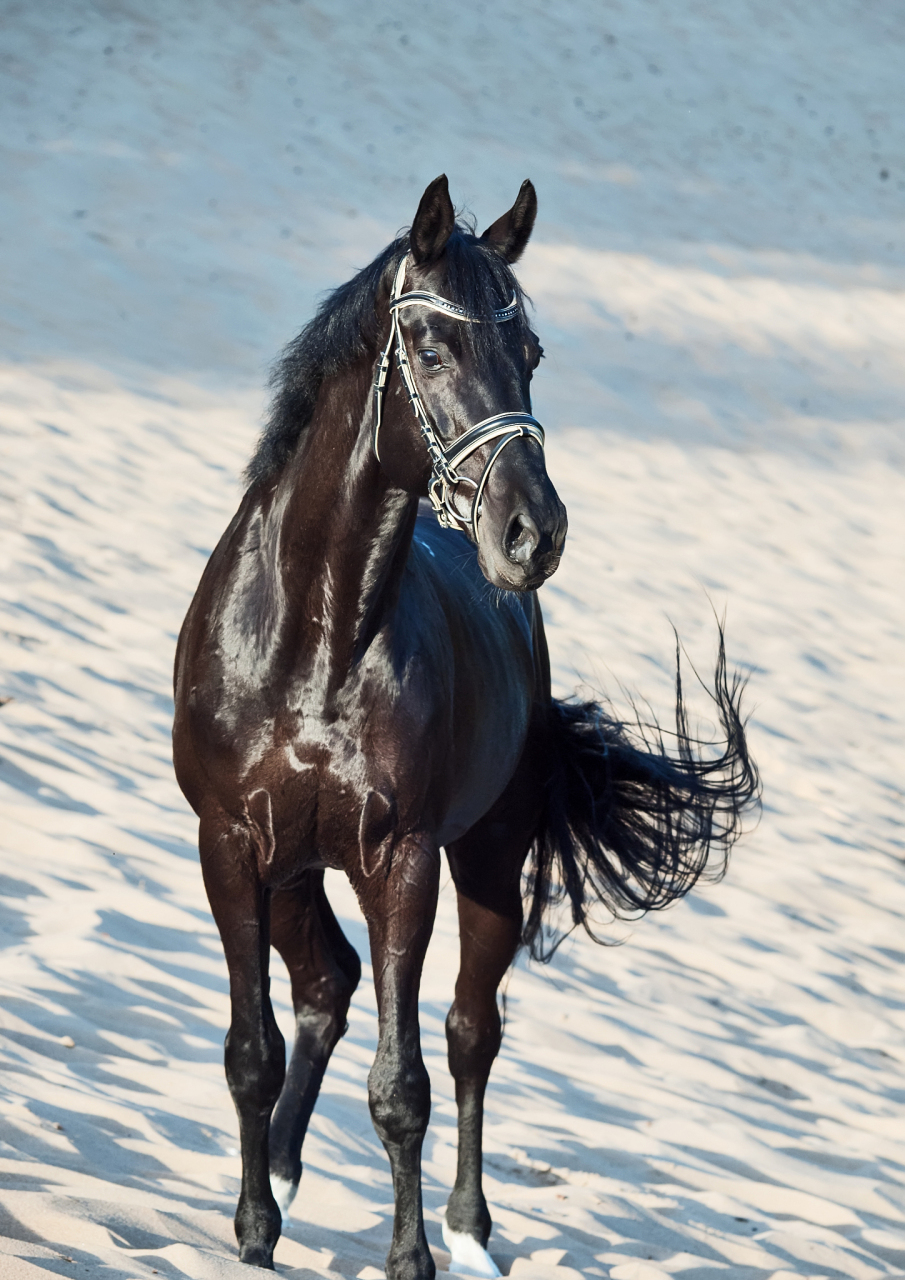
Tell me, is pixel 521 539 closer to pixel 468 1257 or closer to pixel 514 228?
pixel 514 228

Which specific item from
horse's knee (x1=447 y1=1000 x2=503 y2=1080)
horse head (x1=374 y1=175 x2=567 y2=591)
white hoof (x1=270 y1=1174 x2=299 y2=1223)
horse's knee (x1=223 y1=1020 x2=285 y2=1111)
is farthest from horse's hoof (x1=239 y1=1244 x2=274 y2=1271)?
horse head (x1=374 y1=175 x2=567 y2=591)

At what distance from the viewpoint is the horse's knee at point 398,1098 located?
3021 mm

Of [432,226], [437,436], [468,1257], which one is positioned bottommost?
[468,1257]

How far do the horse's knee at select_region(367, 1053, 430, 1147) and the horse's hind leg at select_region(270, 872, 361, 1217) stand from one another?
27.0 inches

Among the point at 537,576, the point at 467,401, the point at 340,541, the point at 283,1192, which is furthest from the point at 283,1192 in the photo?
the point at 467,401

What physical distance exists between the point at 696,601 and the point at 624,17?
548 inches

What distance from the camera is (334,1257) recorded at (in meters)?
3.40

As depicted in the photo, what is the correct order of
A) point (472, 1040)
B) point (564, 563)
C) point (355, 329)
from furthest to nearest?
point (564, 563) < point (472, 1040) < point (355, 329)

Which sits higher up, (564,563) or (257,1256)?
(564,563)

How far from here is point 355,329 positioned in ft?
9.79

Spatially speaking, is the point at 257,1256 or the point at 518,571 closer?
the point at 518,571

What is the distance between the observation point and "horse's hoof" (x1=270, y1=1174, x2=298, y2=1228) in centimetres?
361

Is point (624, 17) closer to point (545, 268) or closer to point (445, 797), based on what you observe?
point (545, 268)

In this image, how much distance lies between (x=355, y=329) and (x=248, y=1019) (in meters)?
1.42
